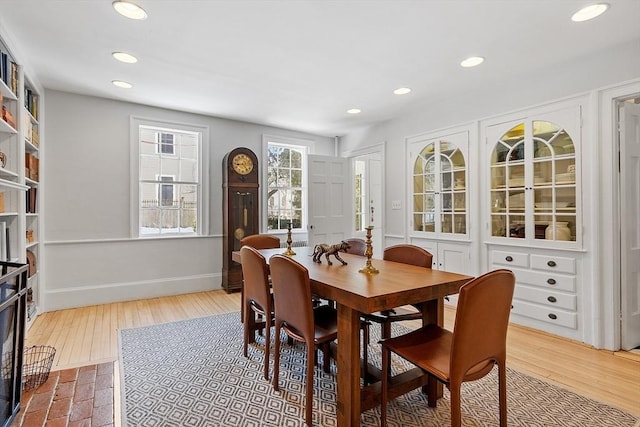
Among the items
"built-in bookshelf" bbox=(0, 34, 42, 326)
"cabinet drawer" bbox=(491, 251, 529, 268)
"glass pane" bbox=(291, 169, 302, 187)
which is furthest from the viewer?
"glass pane" bbox=(291, 169, 302, 187)

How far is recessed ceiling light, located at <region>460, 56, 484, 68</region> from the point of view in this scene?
9.66 ft

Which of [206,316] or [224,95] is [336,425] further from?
[224,95]

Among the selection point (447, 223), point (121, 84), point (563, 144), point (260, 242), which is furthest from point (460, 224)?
point (121, 84)

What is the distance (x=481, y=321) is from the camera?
149 cm

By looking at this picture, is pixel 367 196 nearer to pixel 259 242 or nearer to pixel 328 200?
pixel 328 200

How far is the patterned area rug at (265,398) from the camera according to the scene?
187 cm

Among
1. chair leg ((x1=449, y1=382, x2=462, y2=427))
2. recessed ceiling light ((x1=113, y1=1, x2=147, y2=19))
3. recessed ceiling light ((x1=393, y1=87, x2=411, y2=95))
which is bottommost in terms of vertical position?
chair leg ((x1=449, y1=382, x2=462, y2=427))

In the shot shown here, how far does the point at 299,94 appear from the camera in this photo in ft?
12.7

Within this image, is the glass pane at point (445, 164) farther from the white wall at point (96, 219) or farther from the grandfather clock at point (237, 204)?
the white wall at point (96, 219)

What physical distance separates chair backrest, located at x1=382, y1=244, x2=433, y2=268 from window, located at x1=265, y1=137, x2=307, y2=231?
301 centimetres

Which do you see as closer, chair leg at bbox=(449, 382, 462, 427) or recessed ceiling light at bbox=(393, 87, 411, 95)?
chair leg at bbox=(449, 382, 462, 427)

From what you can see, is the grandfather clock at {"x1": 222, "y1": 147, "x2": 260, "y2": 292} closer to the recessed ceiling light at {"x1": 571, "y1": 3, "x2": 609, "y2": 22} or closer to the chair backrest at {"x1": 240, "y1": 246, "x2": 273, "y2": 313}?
the chair backrest at {"x1": 240, "y1": 246, "x2": 273, "y2": 313}

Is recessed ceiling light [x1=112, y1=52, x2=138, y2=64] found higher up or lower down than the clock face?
higher up

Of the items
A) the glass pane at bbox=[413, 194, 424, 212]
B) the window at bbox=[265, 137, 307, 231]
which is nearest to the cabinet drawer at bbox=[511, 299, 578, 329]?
the glass pane at bbox=[413, 194, 424, 212]
